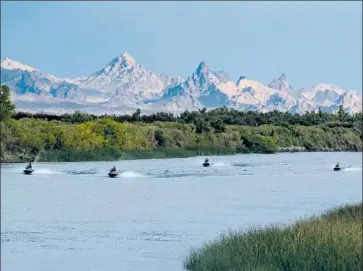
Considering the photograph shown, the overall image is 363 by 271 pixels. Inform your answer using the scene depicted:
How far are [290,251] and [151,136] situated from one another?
237 ft

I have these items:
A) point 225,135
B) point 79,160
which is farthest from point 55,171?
point 225,135

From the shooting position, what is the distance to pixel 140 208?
118 ft

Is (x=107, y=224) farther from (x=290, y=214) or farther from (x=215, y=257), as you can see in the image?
(x=215, y=257)

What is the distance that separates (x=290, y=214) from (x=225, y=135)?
67029 millimetres

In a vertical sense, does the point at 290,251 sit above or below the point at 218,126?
below

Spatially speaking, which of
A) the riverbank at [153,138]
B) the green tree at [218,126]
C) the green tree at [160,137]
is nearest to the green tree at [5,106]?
the riverbank at [153,138]

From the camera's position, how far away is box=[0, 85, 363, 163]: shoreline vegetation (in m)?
71.5

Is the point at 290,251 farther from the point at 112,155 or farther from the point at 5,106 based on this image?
the point at 112,155

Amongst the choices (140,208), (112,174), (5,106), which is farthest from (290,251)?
(5,106)

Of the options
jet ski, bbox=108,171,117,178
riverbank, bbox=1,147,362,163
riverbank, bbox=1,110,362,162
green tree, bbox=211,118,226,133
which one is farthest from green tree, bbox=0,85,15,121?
green tree, bbox=211,118,226,133

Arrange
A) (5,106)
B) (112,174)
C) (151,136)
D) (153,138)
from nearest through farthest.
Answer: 1. (112,174)
2. (5,106)
3. (151,136)
4. (153,138)

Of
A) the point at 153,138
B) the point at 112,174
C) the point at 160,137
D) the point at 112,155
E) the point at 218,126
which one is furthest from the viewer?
the point at 218,126

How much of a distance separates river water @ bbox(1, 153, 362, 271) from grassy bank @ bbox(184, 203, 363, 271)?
71.2 inches

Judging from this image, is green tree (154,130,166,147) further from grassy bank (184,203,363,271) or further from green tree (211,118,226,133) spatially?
grassy bank (184,203,363,271)
